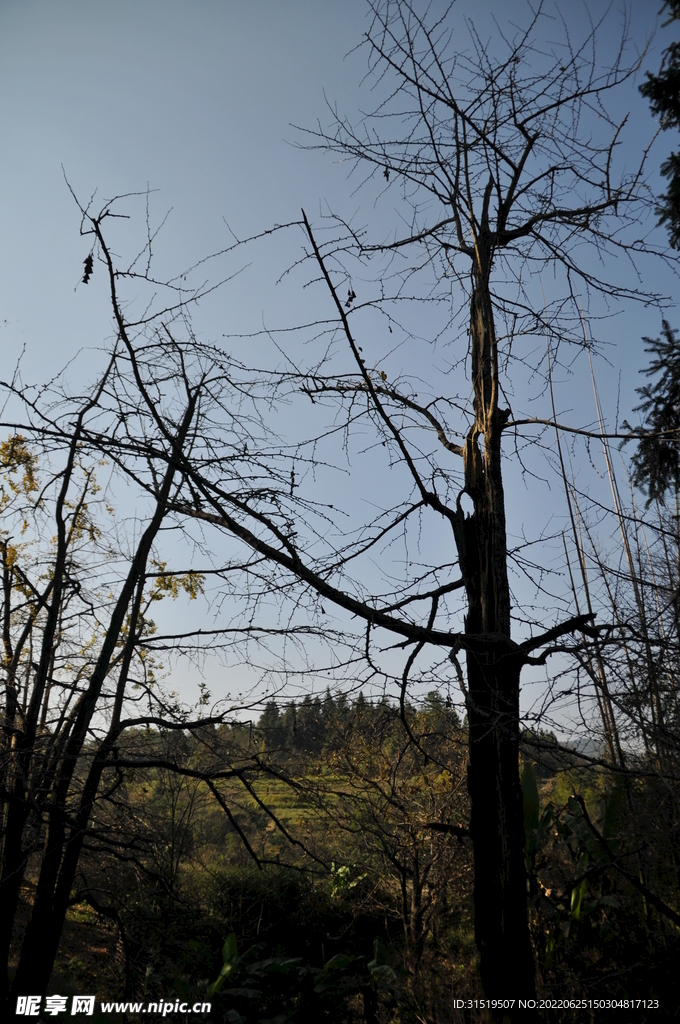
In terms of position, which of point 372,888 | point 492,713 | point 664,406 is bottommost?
point 372,888

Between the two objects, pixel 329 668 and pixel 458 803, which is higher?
pixel 329 668

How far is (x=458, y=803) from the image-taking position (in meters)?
8.00

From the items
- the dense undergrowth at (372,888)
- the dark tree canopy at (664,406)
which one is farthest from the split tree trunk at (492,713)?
the dark tree canopy at (664,406)

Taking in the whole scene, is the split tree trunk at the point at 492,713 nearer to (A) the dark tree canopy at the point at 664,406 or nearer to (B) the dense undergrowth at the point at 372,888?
(B) the dense undergrowth at the point at 372,888

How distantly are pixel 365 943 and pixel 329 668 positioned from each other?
12139 millimetres

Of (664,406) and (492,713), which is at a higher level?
(664,406)

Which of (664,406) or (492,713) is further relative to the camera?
(664,406)

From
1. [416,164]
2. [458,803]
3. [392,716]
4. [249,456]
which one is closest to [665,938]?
[458,803]

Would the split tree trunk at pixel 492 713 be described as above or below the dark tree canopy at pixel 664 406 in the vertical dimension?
below

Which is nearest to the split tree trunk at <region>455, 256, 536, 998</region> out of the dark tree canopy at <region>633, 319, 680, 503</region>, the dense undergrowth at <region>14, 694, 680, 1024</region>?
the dense undergrowth at <region>14, 694, 680, 1024</region>

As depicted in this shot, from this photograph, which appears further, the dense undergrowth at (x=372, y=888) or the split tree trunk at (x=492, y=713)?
the dense undergrowth at (x=372, y=888)

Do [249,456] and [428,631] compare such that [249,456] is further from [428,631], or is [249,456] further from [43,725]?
[43,725]

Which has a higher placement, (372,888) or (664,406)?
(664,406)

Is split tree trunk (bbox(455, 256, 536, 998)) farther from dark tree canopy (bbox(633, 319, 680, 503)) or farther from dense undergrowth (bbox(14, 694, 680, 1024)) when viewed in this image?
dark tree canopy (bbox(633, 319, 680, 503))
